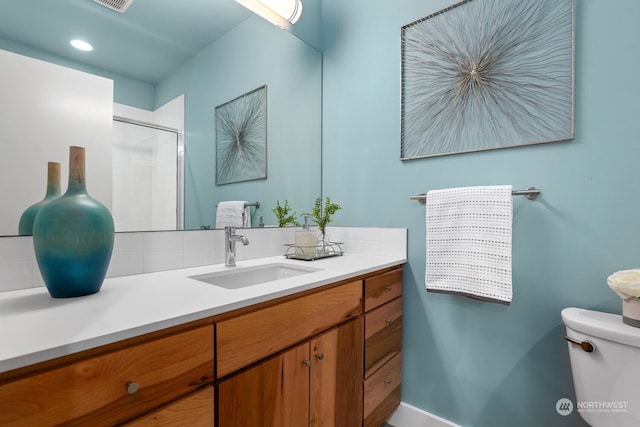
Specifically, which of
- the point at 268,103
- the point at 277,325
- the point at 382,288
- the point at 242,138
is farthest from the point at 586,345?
the point at 268,103

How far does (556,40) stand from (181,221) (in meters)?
1.60

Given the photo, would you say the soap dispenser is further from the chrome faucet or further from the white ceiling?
the white ceiling

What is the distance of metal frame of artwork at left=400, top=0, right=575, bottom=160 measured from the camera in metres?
1.09

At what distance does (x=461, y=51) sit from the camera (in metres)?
1.30

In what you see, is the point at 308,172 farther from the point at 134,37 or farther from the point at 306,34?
the point at 134,37

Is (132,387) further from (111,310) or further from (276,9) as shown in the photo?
(276,9)

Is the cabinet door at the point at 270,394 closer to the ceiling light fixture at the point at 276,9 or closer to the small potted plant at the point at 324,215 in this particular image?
the small potted plant at the point at 324,215

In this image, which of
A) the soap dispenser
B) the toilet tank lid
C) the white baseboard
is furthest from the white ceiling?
the white baseboard

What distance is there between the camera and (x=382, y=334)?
4.26ft

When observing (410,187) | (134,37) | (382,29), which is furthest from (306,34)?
(410,187)

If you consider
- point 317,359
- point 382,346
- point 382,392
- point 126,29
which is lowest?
point 382,392

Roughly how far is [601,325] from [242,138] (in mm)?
1535

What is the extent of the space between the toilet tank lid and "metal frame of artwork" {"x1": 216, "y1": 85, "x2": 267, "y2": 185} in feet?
4.56

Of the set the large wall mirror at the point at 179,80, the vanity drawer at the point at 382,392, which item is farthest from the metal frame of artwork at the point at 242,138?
the vanity drawer at the point at 382,392
